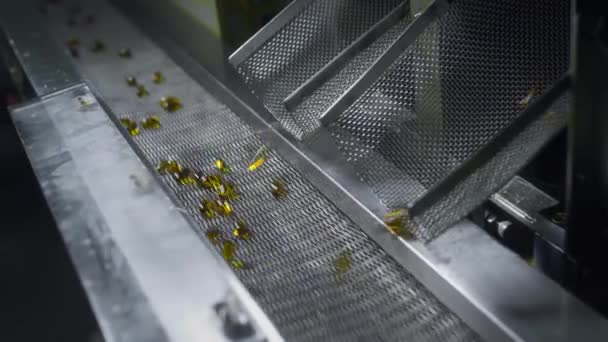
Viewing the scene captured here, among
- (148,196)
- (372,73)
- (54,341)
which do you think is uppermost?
(372,73)

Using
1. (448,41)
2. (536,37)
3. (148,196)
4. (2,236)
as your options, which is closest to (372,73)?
(448,41)

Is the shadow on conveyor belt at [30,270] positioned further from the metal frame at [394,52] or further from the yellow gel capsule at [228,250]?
the metal frame at [394,52]

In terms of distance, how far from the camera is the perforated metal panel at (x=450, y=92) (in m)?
0.93

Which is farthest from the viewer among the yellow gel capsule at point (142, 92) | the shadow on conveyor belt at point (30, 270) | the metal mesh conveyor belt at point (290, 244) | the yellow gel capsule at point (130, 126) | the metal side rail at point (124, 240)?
the shadow on conveyor belt at point (30, 270)

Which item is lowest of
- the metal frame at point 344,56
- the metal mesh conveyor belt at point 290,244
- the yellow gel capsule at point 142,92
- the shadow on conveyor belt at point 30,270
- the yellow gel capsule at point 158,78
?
Result: the shadow on conveyor belt at point 30,270

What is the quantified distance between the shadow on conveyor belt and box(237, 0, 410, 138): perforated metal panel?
0.80 m

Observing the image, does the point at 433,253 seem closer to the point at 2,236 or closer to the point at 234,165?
the point at 234,165

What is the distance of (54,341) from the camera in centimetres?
165

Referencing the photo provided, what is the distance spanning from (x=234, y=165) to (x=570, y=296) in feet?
2.17

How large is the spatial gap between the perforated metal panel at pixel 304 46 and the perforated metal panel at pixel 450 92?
0.22 meters

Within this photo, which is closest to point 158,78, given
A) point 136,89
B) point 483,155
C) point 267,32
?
point 136,89

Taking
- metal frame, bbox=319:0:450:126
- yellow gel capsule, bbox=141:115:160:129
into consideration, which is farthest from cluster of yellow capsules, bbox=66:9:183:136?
metal frame, bbox=319:0:450:126

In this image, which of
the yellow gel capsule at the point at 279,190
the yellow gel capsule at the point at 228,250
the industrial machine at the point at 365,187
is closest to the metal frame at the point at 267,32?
the industrial machine at the point at 365,187

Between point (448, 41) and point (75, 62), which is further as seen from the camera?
point (75, 62)
